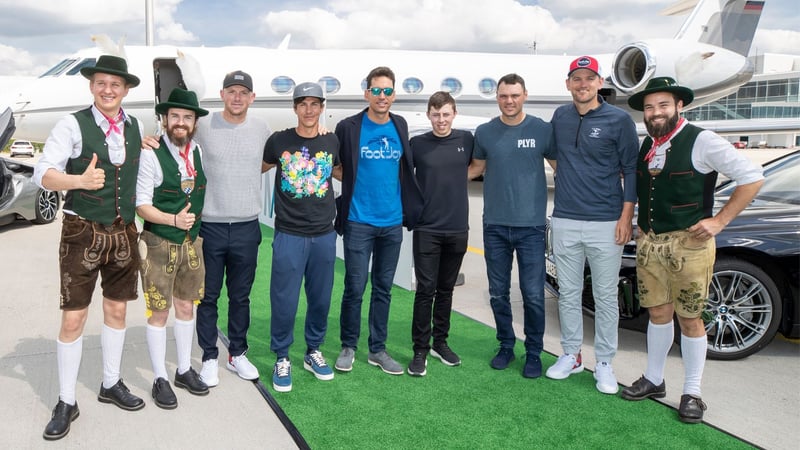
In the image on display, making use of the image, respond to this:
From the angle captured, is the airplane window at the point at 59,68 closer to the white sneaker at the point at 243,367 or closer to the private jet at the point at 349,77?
the private jet at the point at 349,77

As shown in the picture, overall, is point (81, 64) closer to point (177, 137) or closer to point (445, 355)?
point (177, 137)

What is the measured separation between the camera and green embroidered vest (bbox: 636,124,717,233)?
3.22 metres

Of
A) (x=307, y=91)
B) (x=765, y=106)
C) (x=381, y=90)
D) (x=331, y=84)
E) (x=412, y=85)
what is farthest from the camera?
(x=765, y=106)

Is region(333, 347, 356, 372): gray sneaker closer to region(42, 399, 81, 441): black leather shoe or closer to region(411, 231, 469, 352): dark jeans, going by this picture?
region(411, 231, 469, 352): dark jeans

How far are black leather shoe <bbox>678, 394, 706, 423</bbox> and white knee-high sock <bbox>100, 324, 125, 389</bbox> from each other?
317 centimetres

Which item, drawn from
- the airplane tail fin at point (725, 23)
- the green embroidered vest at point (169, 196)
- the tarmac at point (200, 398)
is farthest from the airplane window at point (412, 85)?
the green embroidered vest at point (169, 196)

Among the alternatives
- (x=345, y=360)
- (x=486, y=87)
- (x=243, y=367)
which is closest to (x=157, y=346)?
(x=243, y=367)

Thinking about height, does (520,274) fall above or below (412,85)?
below

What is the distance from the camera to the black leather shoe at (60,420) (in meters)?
2.97

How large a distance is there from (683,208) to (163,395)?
3.12 m

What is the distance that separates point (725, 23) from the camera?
16547mm

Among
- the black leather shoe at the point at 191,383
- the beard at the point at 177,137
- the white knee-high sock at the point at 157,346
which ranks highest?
the beard at the point at 177,137

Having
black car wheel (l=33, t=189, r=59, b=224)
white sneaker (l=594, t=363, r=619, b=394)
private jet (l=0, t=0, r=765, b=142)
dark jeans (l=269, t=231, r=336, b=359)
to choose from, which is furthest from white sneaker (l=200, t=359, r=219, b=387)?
private jet (l=0, t=0, r=765, b=142)

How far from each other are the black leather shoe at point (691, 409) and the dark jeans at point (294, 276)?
2180mm
